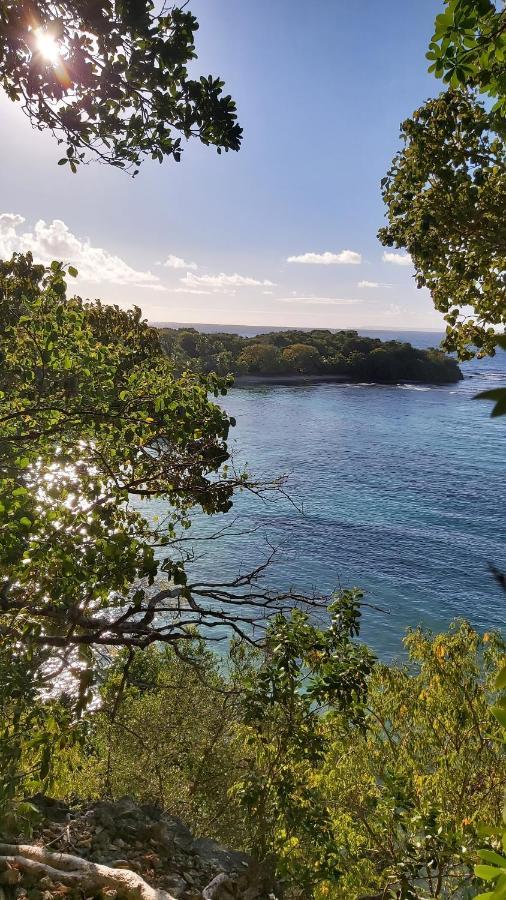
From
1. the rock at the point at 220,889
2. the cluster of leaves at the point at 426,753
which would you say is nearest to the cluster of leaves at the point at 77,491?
the rock at the point at 220,889

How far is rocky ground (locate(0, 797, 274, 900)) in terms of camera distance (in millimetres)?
7363

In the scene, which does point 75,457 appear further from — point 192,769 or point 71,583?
point 192,769

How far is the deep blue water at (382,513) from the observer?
4153 cm

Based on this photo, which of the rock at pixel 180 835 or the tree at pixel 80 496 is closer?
the tree at pixel 80 496

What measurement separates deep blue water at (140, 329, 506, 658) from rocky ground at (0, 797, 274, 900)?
6.19 metres

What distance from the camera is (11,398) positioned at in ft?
30.2

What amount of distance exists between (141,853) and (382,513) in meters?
51.8

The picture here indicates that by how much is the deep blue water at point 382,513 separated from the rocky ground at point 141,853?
20.3 feet

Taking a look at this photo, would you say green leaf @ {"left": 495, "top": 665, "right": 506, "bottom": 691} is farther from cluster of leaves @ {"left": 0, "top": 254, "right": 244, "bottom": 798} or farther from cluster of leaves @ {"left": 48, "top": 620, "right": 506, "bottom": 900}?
cluster of leaves @ {"left": 48, "top": 620, "right": 506, "bottom": 900}

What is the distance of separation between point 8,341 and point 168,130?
6.92 metres

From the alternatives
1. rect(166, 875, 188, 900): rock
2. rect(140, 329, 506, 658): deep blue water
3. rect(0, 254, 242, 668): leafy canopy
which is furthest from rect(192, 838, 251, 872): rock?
rect(140, 329, 506, 658): deep blue water

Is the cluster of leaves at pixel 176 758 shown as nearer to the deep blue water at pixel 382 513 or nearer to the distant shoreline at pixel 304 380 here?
the deep blue water at pixel 382 513

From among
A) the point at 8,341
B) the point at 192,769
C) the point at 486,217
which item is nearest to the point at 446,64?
the point at 486,217

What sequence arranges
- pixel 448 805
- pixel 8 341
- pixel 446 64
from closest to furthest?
1. pixel 446 64
2. pixel 8 341
3. pixel 448 805
